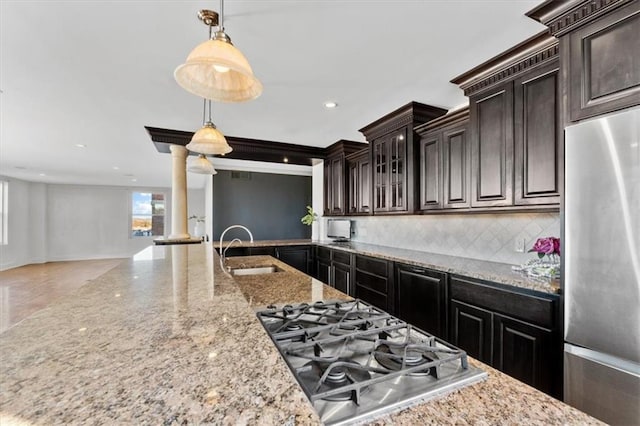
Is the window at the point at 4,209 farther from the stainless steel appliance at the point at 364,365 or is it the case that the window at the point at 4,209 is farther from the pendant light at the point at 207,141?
the stainless steel appliance at the point at 364,365

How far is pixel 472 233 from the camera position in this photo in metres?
2.99

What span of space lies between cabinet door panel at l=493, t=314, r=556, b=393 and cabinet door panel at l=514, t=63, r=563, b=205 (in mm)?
853

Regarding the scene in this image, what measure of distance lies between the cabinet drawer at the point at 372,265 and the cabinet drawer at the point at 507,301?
925 millimetres

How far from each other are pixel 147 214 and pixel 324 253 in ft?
30.7

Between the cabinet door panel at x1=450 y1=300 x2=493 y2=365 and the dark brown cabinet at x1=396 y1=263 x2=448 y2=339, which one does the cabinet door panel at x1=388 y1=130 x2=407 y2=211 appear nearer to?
the dark brown cabinet at x1=396 y1=263 x2=448 y2=339

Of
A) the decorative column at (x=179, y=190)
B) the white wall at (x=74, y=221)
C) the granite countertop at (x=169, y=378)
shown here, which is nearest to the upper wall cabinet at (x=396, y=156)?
the decorative column at (x=179, y=190)

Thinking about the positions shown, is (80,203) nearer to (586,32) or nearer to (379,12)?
(379,12)

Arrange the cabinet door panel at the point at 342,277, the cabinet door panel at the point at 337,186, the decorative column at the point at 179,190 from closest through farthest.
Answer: the cabinet door panel at the point at 342,277 < the decorative column at the point at 179,190 < the cabinet door panel at the point at 337,186

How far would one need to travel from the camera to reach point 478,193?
101 inches

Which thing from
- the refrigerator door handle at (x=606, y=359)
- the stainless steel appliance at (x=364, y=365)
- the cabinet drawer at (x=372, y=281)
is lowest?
the cabinet drawer at (x=372, y=281)

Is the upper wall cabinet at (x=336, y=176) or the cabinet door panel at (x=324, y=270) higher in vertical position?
the upper wall cabinet at (x=336, y=176)

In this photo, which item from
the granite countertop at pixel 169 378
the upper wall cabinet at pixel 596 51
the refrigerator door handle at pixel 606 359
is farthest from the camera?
the upper wall cabinet at pixel 596 51

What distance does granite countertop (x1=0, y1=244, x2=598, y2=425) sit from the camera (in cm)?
46

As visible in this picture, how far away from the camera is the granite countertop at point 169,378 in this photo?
1.50 feet
